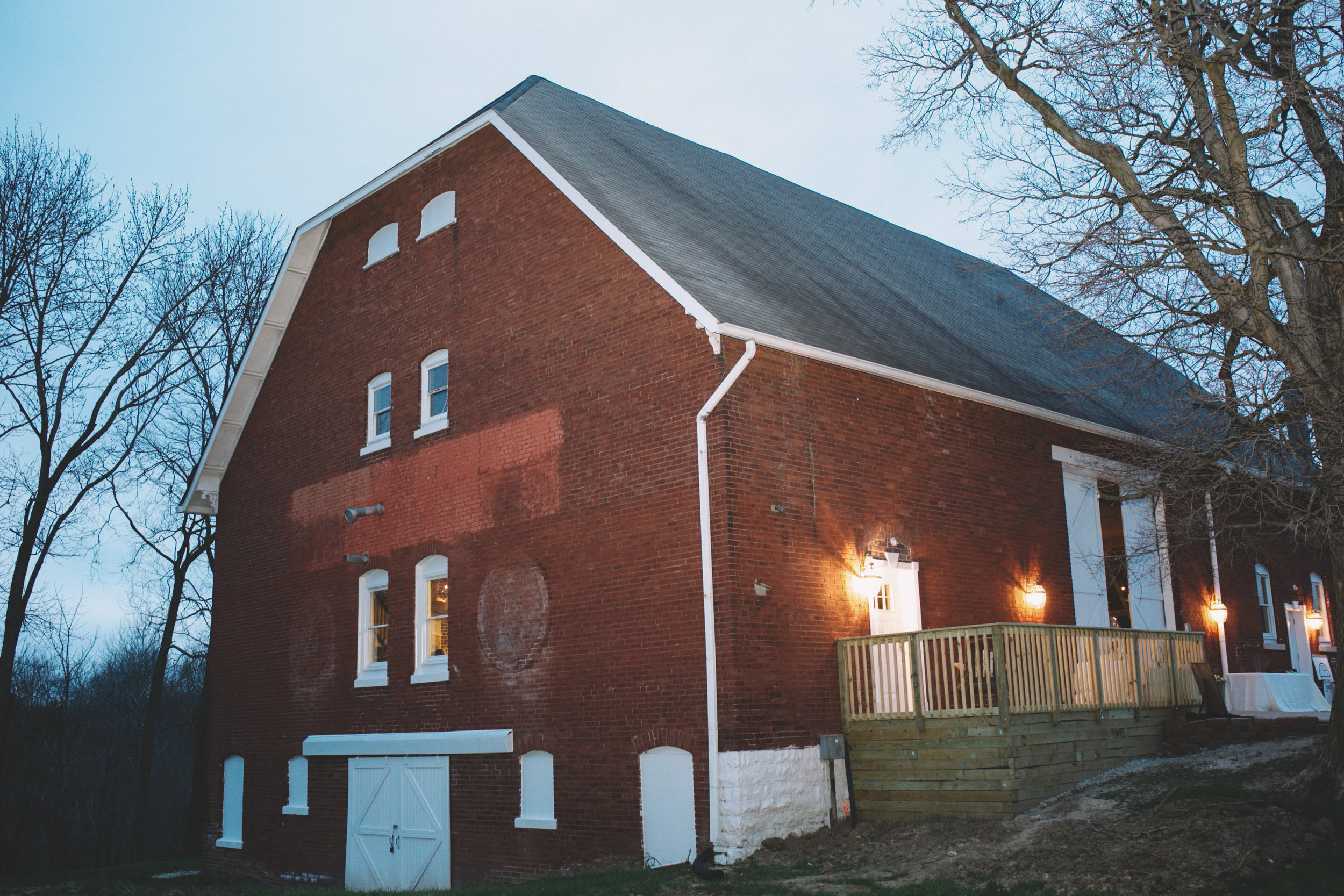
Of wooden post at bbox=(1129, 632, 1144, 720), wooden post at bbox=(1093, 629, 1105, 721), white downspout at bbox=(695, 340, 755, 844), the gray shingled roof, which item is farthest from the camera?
wooden post at bbox=(1129, 632, 1144, 720)

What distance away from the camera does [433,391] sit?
675 inches

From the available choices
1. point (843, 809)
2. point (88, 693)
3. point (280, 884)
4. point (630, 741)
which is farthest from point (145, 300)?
point (88, 693)

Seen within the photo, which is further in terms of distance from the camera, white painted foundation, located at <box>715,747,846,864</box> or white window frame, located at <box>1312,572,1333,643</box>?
white window frame, located at <box>1312,572,1333,643</box>

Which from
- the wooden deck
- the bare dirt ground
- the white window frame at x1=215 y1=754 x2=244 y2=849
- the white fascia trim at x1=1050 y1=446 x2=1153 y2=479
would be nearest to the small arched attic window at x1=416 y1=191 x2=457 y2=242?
the wooden deck

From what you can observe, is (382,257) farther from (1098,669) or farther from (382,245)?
→ (1098,669)

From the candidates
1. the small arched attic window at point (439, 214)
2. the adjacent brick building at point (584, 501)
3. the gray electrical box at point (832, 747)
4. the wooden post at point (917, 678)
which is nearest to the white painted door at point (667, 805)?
the adjacent brick building at point (584, 501)

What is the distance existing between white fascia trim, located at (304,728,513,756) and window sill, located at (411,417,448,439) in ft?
13.9

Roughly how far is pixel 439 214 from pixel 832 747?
9969 millimetres

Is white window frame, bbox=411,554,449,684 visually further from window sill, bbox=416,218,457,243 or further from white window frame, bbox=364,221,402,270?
white window frame, bbox=364,221,402,270

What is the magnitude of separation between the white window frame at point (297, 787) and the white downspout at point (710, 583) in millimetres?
8583

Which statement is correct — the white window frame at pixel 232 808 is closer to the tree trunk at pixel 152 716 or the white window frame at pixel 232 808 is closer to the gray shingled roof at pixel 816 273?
the tree trunk at pixel 152 716

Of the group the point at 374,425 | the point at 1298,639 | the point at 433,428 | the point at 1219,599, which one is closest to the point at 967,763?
the point at 433,428

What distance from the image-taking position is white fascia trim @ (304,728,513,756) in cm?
1465

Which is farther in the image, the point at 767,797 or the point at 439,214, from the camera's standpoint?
the point at 439,214
